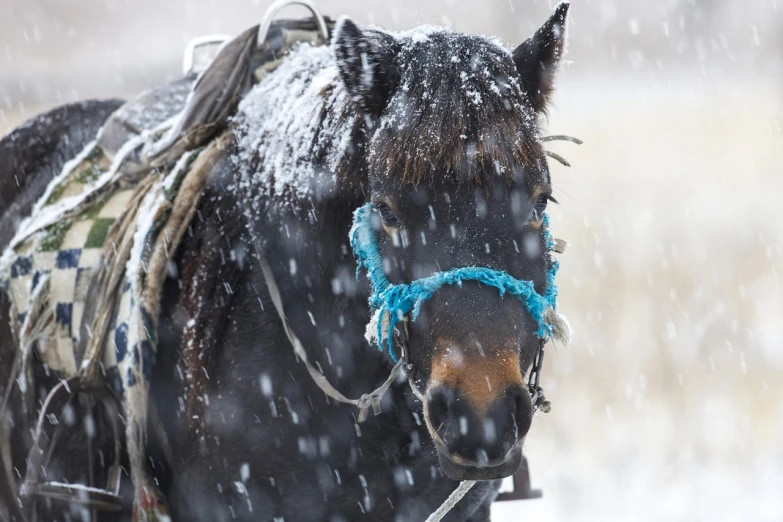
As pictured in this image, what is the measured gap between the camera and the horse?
6.61ft

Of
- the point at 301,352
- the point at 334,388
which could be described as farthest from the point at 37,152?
the point at 334,388

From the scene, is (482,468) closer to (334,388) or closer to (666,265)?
(334,388)

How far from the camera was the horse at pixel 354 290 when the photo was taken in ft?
6.61

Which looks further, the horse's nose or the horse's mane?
the horse's mane

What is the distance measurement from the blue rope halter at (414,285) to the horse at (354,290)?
20 mm

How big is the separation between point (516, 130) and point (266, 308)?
1.06 metres

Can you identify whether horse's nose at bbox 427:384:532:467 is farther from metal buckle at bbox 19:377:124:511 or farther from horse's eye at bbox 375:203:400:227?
metal buckle at bbox 19:377:124:511

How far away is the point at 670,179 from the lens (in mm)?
12312

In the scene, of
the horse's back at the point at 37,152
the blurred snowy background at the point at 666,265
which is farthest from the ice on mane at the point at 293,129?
the horse's back at the point at 37,152

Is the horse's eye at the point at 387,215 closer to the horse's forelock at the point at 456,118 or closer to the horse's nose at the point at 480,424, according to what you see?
the horse's forelock at the point at 456,118

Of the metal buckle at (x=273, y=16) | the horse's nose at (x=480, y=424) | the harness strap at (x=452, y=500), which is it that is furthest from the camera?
the metal buckle at (x=273, y=16)

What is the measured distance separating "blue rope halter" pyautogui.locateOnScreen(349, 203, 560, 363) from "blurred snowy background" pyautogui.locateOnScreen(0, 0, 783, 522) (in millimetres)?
682

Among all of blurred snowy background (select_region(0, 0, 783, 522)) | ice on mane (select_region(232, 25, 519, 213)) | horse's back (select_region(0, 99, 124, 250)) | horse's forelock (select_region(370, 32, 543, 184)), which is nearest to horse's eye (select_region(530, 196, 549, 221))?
horse's forelock (select_region(370, 32, 543, 184))

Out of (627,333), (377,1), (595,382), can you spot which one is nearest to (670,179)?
(627,333)
